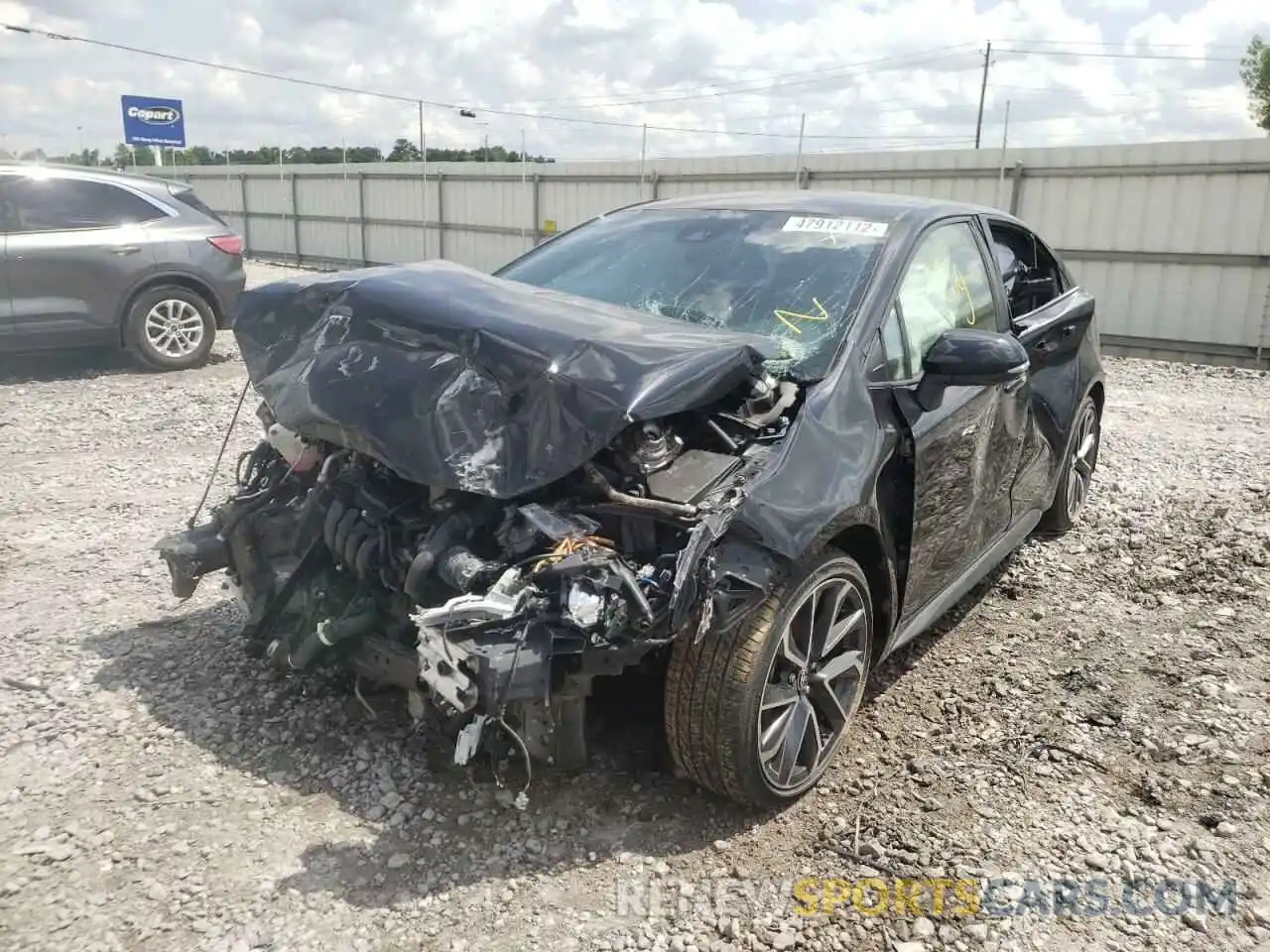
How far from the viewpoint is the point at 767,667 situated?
270cm

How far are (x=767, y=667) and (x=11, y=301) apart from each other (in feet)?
26.0

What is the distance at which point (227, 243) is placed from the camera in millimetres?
9336

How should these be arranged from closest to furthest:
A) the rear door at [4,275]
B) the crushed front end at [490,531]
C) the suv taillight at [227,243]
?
1. the crushed front end at [490,531]
2. the rear door at [4,275]
3. the suv taillight at [227,243]

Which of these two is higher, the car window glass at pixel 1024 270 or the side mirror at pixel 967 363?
the car window glass at pixel 1024 270

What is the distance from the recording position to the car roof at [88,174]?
8.22 m

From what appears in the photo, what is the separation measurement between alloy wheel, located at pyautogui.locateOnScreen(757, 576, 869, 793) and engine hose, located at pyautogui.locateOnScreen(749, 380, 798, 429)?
0.48m

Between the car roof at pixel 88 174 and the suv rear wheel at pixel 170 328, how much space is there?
937mm

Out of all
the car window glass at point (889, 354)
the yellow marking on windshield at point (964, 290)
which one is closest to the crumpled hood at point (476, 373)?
the car window glass at point (889, 354)

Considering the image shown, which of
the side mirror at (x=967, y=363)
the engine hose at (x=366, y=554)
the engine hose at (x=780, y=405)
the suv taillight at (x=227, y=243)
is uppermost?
the suv taillight at (x=227, y=243)

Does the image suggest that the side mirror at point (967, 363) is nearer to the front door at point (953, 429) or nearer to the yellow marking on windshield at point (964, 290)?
the front door at point (953, 429)

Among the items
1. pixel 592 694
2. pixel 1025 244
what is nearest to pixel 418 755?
pixel 592 694

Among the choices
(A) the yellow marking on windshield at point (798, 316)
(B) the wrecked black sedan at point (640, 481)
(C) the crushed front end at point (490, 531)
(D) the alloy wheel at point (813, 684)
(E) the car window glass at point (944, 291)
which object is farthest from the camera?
(E) the car window glass at point (944, 291)

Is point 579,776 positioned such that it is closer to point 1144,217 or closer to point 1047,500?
point 1047,500

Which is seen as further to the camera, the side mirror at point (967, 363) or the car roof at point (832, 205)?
the car roof at point (832, 205)
